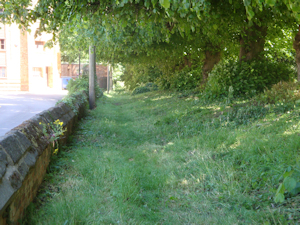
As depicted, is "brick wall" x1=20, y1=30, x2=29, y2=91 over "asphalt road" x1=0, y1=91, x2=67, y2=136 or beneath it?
over

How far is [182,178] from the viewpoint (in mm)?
5051

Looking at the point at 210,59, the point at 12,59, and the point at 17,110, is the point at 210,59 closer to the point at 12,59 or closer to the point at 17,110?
the point at 17,110

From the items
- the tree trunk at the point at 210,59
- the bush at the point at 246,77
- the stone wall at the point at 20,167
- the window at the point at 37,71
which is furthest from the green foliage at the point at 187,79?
the window at the point at 37,71

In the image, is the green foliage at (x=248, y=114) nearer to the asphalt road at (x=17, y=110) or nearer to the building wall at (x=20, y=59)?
the asphalt road at (x=17, y=110)

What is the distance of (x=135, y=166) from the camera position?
5703 mm

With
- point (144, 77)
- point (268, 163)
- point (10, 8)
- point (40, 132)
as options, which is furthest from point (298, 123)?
point (144, 77)

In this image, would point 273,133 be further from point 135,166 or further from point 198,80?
point 198,80

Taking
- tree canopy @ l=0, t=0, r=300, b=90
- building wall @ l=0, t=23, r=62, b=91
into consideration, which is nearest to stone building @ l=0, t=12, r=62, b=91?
building wall @ l=0, t=23, r=62, b=91

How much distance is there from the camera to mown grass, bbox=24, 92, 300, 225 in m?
A: 3.58

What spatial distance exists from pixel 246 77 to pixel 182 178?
741cm

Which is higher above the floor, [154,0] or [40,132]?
[154,0]

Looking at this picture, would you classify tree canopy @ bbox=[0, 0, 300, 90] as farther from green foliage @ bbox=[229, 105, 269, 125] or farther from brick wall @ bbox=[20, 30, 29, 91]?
brick wall @ bbox=[20, 30, 29, 91]

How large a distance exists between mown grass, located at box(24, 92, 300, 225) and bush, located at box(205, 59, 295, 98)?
131 inches

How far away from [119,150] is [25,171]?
376 centimetres
